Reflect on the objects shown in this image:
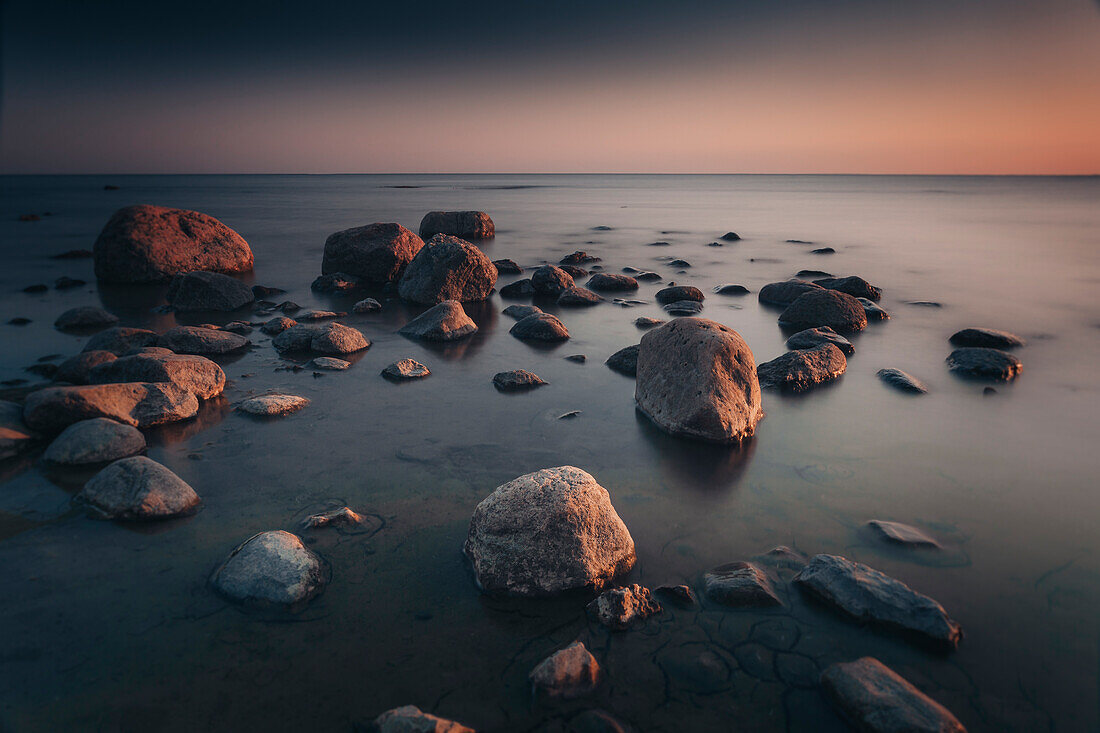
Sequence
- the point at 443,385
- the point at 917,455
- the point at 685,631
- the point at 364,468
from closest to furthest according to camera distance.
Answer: the point at 685,631, the point at 364,468, the point at 917,455, the point at 443,385

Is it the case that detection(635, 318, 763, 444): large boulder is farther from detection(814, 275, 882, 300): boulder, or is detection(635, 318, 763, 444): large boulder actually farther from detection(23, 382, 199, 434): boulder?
detection(814, 275, 882, 300): boulder

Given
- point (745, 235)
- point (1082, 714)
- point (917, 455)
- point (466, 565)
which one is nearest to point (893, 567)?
point (1082, 714)

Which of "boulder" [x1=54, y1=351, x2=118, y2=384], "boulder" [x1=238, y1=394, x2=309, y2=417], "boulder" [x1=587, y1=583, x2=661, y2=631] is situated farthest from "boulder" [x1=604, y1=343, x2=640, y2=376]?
"boulder" [x1=54, y1=351, x2=118, y2=384]

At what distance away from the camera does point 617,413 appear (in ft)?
19.9

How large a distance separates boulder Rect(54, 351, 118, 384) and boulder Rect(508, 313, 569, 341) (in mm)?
4994

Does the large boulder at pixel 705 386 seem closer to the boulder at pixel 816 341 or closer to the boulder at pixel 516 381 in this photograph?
the boulder at pixel 516 381

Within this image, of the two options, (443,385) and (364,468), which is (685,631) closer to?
(364,468)

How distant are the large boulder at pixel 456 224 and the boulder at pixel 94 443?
51.4 ft

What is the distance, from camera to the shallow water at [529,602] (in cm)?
273

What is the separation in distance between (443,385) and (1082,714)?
5.67 m

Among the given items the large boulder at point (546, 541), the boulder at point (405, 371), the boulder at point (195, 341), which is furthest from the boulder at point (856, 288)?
the boulder at point (195, 341)

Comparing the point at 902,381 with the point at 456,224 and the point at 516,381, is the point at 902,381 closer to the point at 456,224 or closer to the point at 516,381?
the point at 516,381

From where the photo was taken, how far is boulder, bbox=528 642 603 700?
271cm

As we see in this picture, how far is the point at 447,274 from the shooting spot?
1112cm
